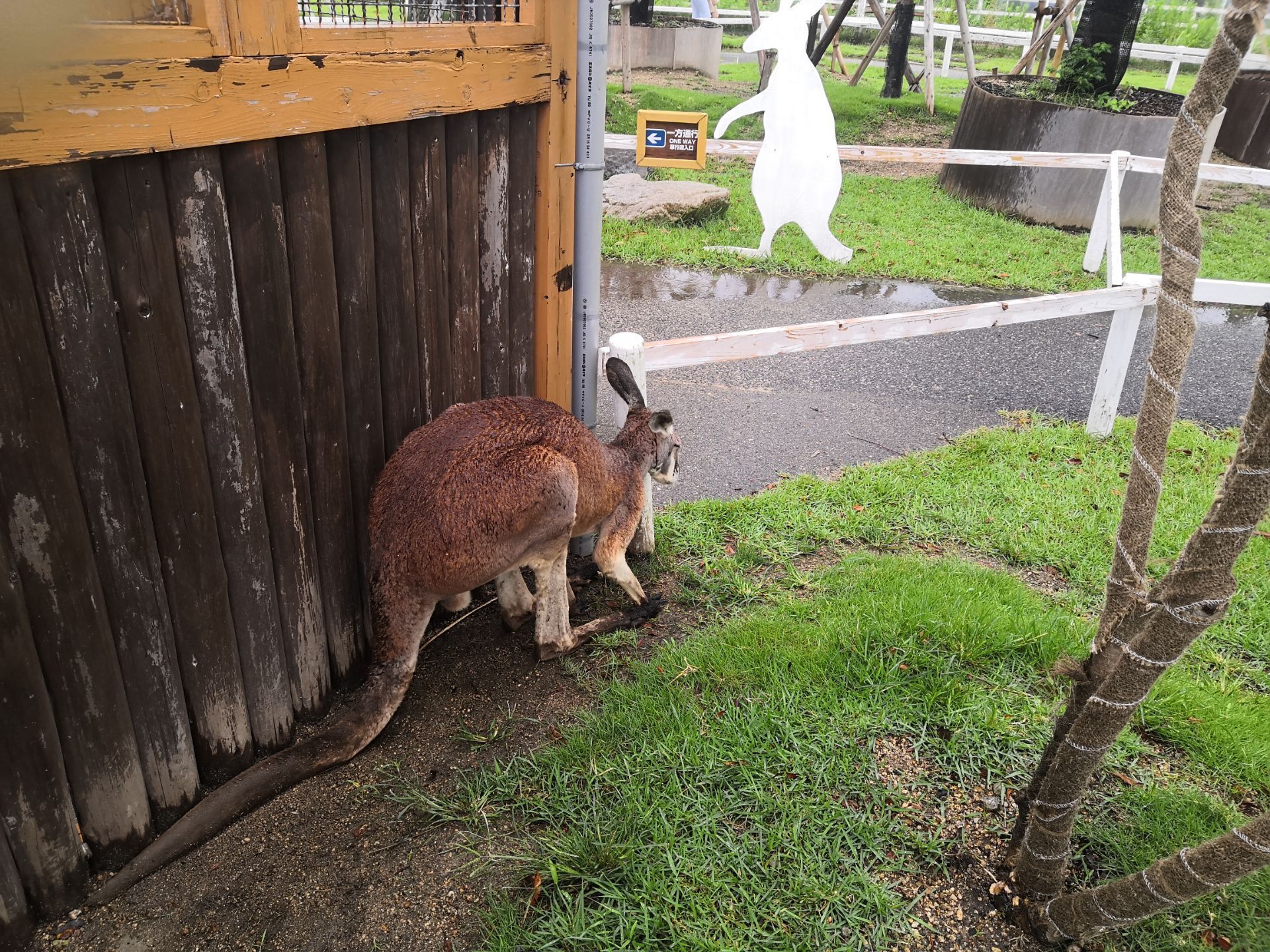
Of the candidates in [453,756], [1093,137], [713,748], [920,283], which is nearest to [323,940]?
[453,756]

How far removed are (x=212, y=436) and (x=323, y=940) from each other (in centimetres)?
140

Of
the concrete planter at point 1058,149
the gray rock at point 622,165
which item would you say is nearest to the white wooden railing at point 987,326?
the concrete planter at point 1058,149

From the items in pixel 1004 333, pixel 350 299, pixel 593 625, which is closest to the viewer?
pixel 350 299

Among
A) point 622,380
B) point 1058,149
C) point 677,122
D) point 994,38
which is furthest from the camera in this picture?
point 994,38

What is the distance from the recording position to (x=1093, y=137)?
9.64 m

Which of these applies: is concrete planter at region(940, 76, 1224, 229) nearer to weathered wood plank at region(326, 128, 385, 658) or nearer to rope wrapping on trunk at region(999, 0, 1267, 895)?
rope wrapping on trunk at region(999, 0, 1267, 895)

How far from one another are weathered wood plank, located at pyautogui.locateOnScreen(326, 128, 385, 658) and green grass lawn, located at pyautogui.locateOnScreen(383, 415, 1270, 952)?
1060 millimetres

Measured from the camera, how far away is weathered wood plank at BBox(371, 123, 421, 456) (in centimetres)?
278

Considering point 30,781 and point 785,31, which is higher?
point 785,31

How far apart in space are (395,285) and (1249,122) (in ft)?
48.8

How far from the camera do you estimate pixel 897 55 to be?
15.6 meters

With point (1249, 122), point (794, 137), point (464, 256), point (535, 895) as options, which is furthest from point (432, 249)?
point (1249, 122)

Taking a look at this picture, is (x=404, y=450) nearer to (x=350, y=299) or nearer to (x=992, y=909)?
(x=350, y=299)

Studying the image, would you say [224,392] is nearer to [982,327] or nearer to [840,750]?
[840,750]
